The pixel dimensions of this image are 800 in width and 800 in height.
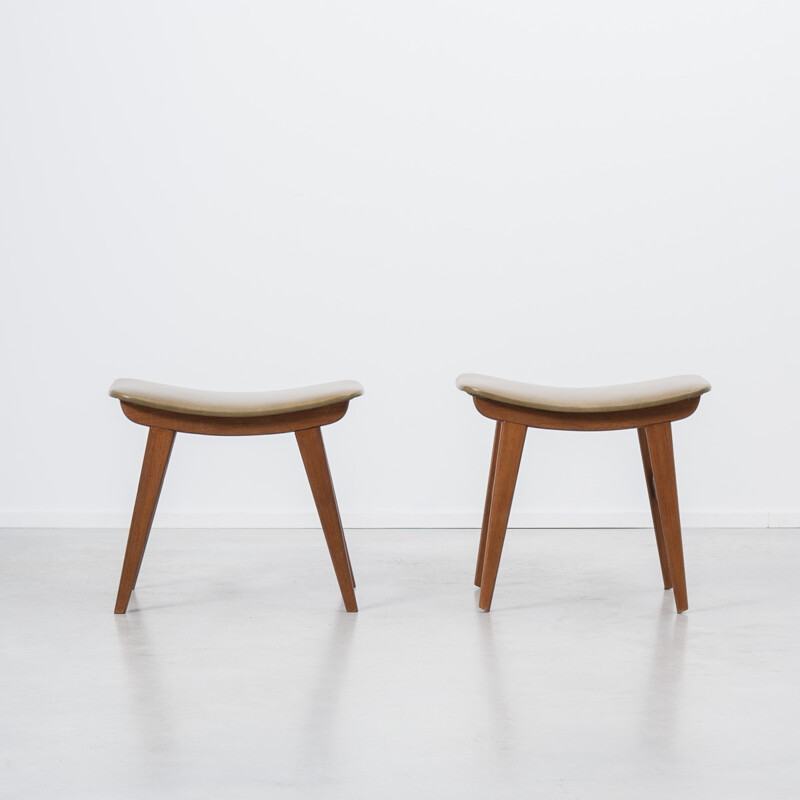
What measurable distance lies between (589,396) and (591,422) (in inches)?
3.6

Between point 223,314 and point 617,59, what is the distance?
1.36 m

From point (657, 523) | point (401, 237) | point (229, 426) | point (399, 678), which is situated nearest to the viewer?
point (399, 678)

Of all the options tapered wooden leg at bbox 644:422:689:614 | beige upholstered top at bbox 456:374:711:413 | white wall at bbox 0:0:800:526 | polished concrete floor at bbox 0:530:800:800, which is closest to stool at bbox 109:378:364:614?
polished concrete floor at bbox 0:530:800:800

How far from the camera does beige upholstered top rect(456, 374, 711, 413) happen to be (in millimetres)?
1999

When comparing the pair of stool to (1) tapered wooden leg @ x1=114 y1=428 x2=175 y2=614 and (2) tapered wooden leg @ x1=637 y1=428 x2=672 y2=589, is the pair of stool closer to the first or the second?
(1) tapered wooden leg @ x1=114 y1=428 x2=175 y2=614

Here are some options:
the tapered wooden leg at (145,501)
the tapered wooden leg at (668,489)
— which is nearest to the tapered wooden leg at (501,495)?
the tapered wooden leg at (668,489)

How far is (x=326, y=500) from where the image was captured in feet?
6.81

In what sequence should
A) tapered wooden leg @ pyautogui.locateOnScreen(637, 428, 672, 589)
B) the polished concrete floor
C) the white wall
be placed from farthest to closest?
the white wall
tapered wooden leg @ pyautogui.locateOnScreen(637, 428, 672, 589)
the polished concrete floor

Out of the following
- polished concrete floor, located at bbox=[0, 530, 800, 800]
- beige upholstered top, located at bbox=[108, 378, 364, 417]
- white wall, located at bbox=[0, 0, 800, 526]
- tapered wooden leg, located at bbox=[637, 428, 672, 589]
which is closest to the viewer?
polished concrete floor, located at bbox=[0, 530, 800, 800]

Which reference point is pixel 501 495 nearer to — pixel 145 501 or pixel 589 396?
pixel 589 396

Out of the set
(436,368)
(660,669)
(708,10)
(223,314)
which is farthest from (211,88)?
(660,669)

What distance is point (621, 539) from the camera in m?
2.80

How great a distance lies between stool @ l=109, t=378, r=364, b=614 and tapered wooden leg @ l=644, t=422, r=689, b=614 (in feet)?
2.04

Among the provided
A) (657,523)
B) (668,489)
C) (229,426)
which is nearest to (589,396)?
(668,489)
